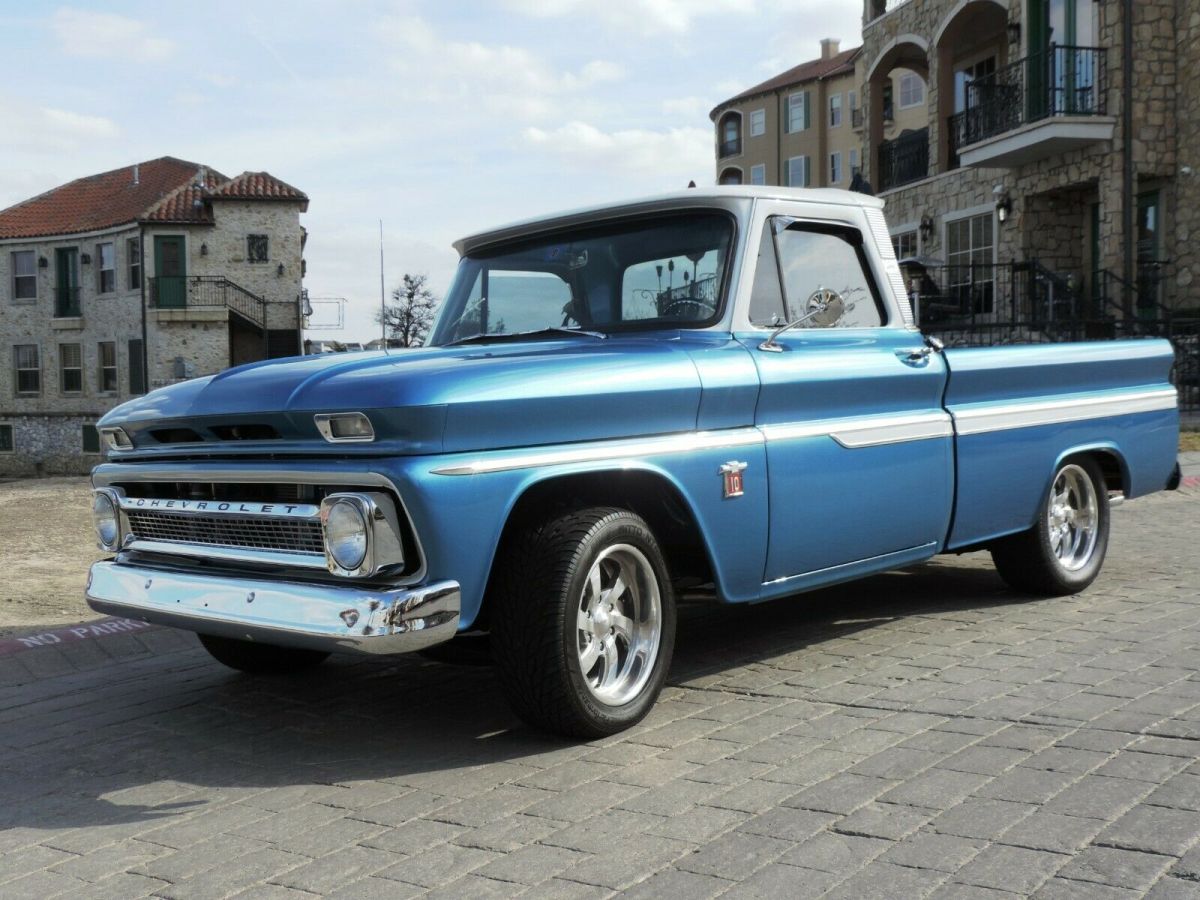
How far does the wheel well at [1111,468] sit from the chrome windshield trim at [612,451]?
9.28 feet

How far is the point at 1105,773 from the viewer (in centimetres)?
359

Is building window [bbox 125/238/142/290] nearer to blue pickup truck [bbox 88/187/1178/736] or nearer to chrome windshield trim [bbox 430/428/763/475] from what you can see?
blue pickup truck [bbox 88/187/1178/736]

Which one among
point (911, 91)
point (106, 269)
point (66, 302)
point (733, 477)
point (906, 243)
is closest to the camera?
point (733, 477)

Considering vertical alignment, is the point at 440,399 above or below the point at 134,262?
below

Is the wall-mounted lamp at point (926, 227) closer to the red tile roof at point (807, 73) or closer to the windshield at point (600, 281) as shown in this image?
the windshield at point (600, 281)

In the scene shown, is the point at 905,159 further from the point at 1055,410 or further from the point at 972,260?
the point at 1055,410

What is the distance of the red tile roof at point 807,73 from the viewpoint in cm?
6178

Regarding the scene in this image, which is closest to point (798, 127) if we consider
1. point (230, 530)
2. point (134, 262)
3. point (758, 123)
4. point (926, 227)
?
point (758, 123)

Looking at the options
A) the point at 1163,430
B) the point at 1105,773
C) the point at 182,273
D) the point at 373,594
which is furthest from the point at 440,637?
the point at 182,273

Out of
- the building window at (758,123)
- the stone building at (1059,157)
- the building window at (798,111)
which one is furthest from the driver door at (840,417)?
the building window at (758,123)

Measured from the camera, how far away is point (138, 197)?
1860 inches

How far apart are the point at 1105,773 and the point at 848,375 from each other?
193cm

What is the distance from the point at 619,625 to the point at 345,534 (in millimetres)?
1032

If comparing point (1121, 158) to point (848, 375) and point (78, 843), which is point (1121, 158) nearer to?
point (848, 375)
